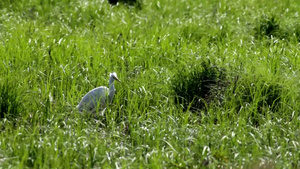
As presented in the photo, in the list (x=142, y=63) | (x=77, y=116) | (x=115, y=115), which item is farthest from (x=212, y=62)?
(x=77, y=116)

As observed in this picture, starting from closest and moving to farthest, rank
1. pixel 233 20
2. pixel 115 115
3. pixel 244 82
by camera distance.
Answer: pixel 115 115
pixel 244 82
pixel 233 20

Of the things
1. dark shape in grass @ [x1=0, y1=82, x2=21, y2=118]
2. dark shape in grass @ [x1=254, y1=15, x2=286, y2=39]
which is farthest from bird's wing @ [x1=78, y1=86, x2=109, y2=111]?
dark shape in grass @ [x1=254, y1=15, x2=286, y2=39]

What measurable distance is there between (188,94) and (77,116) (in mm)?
1257

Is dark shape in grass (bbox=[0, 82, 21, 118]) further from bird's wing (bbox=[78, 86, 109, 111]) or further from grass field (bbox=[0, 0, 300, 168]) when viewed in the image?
bird's wing (bbox=[78, 86, 109, 111])

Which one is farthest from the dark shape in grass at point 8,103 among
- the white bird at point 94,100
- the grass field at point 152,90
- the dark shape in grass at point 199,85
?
the dark shape in grass at point 199,85

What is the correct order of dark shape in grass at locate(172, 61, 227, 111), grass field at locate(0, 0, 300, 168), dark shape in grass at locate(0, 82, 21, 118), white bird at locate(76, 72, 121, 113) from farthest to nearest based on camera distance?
dark shape in grass at locate(172, 61, 227, 111) < white bird at locate(76, 72, 121, 113) < dark shape in grass at locate(0, 82, 21, 118) < grass field at locate(0, 0, 300, 168)

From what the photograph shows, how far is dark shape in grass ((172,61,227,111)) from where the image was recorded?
17.4 ft

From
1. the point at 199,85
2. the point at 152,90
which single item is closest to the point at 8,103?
the point at 152,90

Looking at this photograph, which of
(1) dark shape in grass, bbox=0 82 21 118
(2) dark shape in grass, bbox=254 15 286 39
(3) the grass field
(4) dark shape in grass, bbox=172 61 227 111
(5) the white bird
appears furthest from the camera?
(2) dark shape in grass, bbox=254 15 286 39

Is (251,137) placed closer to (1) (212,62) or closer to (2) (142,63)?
(1) (212,62)

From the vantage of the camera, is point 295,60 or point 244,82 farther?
point 295,60

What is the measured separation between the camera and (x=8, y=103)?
4.61m

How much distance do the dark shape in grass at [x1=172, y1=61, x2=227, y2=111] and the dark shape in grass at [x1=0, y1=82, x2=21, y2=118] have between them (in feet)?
5.30

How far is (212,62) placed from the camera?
5.66m
